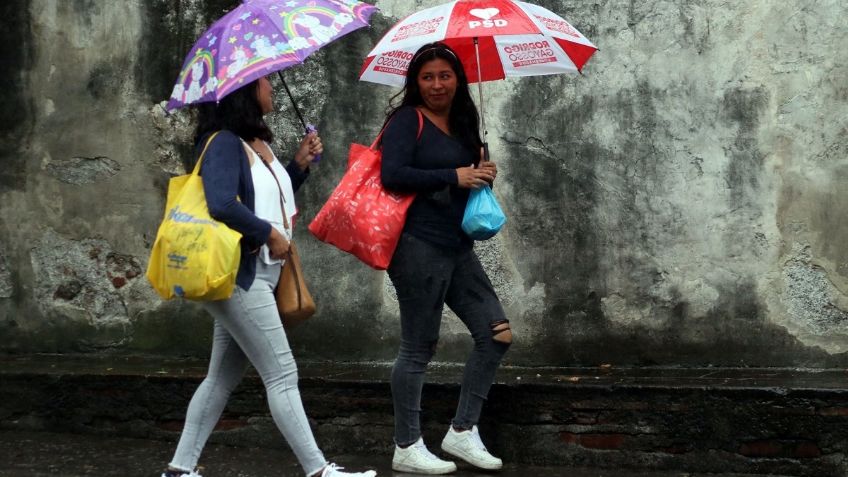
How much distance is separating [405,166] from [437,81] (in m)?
0.37

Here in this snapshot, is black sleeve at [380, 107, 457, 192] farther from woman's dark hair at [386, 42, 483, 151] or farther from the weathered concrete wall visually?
the weathered concrete wall

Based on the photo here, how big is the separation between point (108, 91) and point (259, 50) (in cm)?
249

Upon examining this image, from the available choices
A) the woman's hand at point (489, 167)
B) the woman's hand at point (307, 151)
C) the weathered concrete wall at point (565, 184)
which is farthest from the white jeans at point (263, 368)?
the weathered concrete wall at point (565, 184)

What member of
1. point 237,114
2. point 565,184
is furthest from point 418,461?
point 565,184

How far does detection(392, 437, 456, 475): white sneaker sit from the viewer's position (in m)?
4.65

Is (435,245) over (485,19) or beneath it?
beneath

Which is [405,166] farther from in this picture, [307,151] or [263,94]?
[263,94]

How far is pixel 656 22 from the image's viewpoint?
18.1ft

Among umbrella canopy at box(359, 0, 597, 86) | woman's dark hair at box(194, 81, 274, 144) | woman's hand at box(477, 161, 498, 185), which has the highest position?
umbrella canopy at box(359, 0, 597, 86)

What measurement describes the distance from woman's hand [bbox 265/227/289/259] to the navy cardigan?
0.03 metres

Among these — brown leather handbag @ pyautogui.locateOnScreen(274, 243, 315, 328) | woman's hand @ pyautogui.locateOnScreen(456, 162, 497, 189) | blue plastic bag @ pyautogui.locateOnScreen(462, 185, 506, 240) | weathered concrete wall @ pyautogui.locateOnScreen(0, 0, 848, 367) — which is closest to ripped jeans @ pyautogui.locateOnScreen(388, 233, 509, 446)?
blue plastic bag @ pyautogui.locateOnScreen(462, 185, 506, 240)

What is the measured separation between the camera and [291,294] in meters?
4.30

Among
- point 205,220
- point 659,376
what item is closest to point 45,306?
point 205,220

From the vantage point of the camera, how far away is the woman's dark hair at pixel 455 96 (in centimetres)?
456
